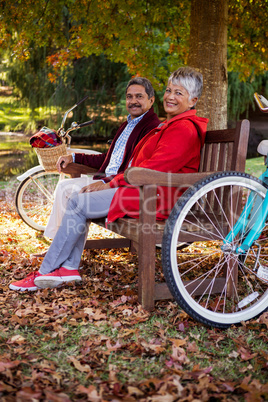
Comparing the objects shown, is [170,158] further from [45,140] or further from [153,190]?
[45,140]

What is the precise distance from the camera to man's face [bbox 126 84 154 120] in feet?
11.9

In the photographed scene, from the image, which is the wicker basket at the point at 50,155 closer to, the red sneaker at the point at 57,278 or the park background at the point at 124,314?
the park background at the point at 124,314

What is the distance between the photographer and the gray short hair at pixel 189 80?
9.73 feet

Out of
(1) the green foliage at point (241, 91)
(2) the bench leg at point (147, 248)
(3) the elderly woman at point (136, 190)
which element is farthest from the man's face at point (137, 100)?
(1) the green foliage at point (241, 91)

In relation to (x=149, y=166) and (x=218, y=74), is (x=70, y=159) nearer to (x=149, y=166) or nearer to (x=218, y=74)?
(x=149, y=166)

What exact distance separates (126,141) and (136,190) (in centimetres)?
94

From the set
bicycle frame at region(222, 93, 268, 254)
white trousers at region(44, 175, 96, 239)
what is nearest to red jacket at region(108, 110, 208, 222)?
bicycle frame at region(222, 93, 268, 254)

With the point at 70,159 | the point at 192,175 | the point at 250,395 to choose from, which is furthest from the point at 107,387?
the point at 70,159

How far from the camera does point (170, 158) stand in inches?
108

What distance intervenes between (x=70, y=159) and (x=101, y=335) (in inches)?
74.8

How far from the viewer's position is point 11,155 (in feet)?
46.1

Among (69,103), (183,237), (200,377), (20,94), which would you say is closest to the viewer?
(200,377)

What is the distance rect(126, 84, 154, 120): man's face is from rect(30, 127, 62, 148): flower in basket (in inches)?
38.7

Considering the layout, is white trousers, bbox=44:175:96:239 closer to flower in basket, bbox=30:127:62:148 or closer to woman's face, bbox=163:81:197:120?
flower in basket, bbox=30:127:62:148
